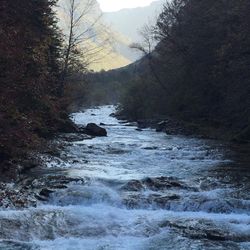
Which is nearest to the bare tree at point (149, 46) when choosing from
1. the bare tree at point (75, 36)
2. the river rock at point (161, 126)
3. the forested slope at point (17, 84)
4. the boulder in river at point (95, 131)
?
the river rock at point (161, 126)

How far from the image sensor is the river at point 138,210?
40.9ft

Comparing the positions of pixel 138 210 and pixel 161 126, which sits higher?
pixel 161 126

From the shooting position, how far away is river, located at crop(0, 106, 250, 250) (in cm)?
1246

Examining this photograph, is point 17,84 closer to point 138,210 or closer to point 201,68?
point 138,210

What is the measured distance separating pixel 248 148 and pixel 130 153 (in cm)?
713

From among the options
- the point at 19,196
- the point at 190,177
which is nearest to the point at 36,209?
the point at 19,196

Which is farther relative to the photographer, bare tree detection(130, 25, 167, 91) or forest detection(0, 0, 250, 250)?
bare tree detection(130, 25, 167, 91)

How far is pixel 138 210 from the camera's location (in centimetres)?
1562

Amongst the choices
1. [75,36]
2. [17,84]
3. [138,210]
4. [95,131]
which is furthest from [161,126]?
[138,210]

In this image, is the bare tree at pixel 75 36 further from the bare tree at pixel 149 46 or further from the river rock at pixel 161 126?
the bare tree at pixel 149 46

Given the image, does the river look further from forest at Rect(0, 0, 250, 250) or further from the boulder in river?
the boulder in river

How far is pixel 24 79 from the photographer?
22.2m

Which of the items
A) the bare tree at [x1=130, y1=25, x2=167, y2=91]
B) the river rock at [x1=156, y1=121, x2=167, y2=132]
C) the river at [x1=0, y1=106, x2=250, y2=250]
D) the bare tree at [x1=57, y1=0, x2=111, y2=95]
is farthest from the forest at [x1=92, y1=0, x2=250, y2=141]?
the river at [x1=0, y1=106, x2=250, y2=250]

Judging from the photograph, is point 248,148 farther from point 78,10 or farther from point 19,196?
point 78,10
